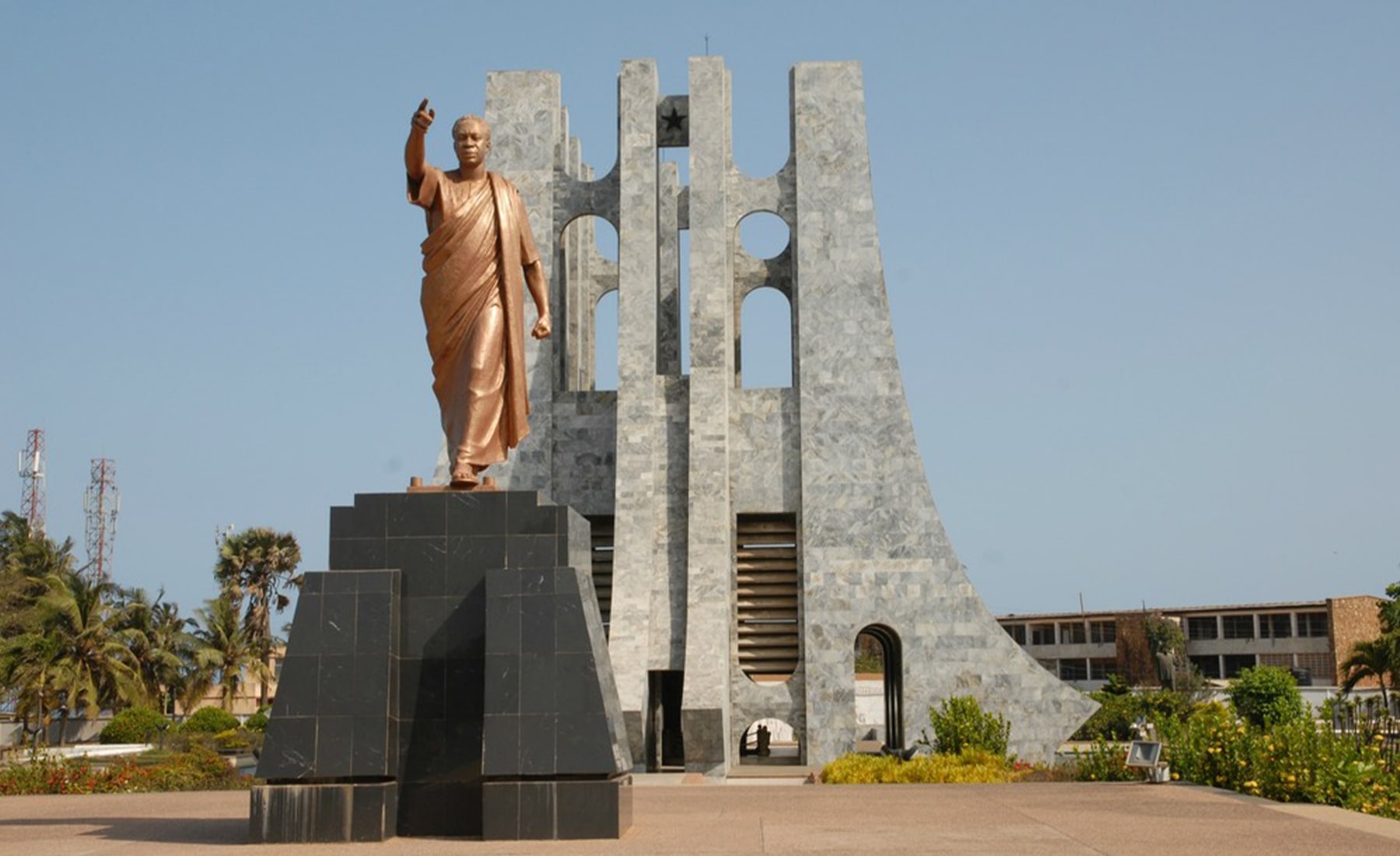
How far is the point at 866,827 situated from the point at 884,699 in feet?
69.5

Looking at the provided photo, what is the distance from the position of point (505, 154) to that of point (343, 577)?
17.9 meters

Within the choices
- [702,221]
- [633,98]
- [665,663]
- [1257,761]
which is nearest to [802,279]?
[702,221]

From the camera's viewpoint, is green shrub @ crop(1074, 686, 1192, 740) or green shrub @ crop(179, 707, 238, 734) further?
green shrub @ crop(1074, 686, 1192, 740)

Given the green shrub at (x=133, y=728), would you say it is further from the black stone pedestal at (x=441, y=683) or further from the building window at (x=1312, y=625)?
the building window at (x=1312, y=625)

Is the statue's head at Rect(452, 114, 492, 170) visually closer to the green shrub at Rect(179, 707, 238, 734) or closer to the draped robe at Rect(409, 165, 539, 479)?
the draped robe at Rect(409, 165, 539, 479)

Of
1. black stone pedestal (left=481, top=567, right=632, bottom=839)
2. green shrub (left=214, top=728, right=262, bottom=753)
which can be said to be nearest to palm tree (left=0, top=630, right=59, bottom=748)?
green shrub (left=214, top=728, right=262, bottom=753)

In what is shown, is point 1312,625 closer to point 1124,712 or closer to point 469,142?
point 1124,712

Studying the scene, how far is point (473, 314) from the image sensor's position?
11172 mm

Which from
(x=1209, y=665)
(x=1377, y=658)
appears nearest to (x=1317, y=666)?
(x=1209, y=665)

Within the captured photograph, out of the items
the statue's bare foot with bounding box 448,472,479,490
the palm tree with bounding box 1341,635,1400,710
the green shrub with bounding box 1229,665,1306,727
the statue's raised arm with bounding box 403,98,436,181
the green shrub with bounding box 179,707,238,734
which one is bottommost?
the green shrub with bounding box 179,707,238,734

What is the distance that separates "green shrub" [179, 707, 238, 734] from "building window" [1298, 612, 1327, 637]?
4841 centimetres

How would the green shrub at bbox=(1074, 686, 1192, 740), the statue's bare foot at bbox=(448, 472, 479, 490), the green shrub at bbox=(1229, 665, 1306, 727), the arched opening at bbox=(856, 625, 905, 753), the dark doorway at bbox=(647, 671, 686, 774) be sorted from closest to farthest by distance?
the statue's bare foot at bbox=(448, 472, 479, 490), the dark doorway at bbox=(647, 671, 686, 774), the arched opening at bbox=(856, 625, 905, 753), the green shrub at bbox=(1229, 665, 1306, 727), the green shrub at bbox=(1074, 686, 1192, 740)

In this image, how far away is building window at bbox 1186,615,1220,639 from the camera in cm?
6806

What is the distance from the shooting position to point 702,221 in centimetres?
2622
